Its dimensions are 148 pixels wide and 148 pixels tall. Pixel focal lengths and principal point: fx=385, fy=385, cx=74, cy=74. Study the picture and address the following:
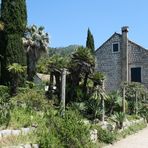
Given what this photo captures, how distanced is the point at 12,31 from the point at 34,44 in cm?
789

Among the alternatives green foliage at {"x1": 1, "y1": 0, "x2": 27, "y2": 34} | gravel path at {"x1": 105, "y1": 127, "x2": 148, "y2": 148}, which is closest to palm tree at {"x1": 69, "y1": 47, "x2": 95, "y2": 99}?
gravel path at {"x1": 105, "y1": 127, "x2": 148, "y2": 148}

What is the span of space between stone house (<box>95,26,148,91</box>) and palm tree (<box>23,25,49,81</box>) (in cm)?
549

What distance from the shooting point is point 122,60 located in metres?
37.3

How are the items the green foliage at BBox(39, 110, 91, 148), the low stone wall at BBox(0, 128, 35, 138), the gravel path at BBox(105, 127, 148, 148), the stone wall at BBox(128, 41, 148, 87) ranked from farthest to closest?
1. the stone wall at BBox(128, 41, 148, 87)
2. the gravel path at BBox(105, 127, 148, 148)
3. the green foliage at BBox(39, 110, 91, 148)
4. the low stone wall at BBox(0, 128, 35, 138)

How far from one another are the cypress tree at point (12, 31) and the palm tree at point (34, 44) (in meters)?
6.46

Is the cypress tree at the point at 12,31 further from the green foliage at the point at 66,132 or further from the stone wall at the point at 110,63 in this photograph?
the green foliage at the point at 66,132

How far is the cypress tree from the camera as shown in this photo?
29531mm

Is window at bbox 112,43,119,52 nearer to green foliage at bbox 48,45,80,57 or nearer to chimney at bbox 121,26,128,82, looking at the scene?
chimney at bbox 121,26,128,82

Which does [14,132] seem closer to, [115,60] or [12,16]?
[12,16]

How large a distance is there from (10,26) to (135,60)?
42.5 ft

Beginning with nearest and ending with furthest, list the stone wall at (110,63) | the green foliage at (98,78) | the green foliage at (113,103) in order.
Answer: the green foliage at (98,78) < the green foliage at (113,103) < the stone wall at (110,63)

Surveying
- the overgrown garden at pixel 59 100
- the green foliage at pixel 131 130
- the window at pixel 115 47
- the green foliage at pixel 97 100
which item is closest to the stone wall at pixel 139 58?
the window at pixel 115 47

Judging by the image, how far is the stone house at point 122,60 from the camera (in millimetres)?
36156

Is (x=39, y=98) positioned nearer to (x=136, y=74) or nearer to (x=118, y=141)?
(x=118, y=141)
